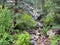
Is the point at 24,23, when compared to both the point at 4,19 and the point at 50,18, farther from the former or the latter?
the point at 4,19

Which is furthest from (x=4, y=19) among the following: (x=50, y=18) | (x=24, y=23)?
(x=50, y=18)

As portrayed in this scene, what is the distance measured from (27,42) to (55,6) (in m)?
3.07

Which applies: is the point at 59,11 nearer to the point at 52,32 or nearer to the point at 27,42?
the point at 52,32

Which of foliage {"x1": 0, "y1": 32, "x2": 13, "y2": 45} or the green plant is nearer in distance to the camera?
foliage {"x1": 0, "y1": 32, "x2": 13, "y2": 45}

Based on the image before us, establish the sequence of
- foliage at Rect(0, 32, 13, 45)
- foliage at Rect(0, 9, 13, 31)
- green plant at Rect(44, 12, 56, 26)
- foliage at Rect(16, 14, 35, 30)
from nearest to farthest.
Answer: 1. foliage at Rect(0, 32, 13, 45)
2. foliage at Rect(0, 9, 13, 31)
3. green plant at Rect(44, 12, 56, 26)
4. foliage at Rect(16, 14, 35, 30)

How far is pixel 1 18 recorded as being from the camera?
421 inches

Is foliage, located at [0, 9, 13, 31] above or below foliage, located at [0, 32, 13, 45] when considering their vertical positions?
above

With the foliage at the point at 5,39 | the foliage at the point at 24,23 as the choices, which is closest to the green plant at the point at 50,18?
the foliage at the point at 24,23

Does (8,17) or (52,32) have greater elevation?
(8,17)

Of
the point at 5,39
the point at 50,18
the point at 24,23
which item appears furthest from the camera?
the point at 50,18

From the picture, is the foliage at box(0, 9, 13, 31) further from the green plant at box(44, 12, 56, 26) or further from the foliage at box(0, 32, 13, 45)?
the green plant at box(44, 12, 56, 26)

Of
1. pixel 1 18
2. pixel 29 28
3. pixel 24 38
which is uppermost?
pixel 1 18

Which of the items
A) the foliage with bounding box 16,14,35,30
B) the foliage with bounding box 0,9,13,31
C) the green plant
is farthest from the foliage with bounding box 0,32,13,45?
the green plant

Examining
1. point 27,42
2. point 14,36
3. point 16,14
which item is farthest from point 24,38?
point 16,14
